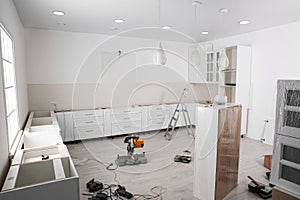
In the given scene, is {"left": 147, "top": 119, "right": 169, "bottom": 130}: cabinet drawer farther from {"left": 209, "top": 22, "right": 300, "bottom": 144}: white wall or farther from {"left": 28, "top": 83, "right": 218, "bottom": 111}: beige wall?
{"left": 209, "top": 22, "right": 300, "bottom": 144}: white wall

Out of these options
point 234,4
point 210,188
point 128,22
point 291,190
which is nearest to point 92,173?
point 210,188

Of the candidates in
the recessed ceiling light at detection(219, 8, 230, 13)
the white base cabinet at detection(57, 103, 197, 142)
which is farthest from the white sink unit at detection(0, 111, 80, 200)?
the recessed ceiling light at detection(219, 8, 230, 13)

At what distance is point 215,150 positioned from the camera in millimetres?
2168

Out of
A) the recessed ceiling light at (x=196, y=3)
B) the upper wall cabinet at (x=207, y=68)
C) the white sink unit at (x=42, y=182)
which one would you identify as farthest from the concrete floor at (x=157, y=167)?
the recessed ceiling light at (x=196, y=3)

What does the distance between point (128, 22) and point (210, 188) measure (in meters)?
3.25

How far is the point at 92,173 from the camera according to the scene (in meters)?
3.11

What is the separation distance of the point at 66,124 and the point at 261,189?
3.83 m

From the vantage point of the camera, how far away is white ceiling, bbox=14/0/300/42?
2904 mm

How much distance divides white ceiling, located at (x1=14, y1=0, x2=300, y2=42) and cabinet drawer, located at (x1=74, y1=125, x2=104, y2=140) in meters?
2.29

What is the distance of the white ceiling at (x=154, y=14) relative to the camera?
9.53 ft

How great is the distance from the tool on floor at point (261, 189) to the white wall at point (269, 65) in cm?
223

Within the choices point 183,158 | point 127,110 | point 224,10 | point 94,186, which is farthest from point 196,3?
point 127,110

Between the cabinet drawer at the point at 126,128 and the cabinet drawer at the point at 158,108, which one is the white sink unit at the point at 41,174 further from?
the cabinet drawer at the point at 158,108

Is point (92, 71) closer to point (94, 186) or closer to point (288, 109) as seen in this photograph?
point (94, 186)
